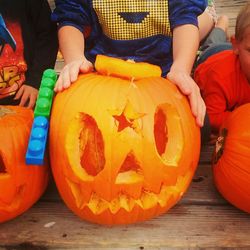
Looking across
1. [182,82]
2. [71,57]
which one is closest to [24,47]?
[71,57]

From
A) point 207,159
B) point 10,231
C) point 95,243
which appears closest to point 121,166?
point 95,243

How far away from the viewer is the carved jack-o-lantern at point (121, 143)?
43.3 inches

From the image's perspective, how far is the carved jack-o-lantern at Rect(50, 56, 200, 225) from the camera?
1.10 metres

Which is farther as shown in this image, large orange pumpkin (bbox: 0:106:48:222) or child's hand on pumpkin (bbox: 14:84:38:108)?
child's hand on pumpkin (bbox: 14:84:38:108)

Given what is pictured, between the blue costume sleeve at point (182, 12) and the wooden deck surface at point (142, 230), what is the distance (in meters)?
0.68

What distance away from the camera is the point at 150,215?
1201mm

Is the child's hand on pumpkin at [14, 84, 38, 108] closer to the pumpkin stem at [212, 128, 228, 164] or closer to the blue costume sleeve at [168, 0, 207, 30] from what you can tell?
the blue costume sleeve at [168, 0, 207, 30]

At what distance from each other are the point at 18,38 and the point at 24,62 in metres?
0.10

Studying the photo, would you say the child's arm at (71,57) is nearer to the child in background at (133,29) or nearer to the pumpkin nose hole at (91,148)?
the child in background at (133,29)

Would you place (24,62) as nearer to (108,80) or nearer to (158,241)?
(108,80)

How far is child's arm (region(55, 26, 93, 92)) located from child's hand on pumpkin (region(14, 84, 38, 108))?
0.28m

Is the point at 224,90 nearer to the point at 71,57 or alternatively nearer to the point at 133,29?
the point at 133,29

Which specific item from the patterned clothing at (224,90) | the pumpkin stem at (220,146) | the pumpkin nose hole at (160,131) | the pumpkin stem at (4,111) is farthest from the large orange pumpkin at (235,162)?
the pumpkin stem at (4,111)

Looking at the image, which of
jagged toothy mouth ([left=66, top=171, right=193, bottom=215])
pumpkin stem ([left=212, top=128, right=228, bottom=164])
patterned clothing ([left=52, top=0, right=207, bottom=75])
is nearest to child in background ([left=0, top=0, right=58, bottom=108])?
patterned clothing ([left=52, top=0, right=207, bottom=75])
